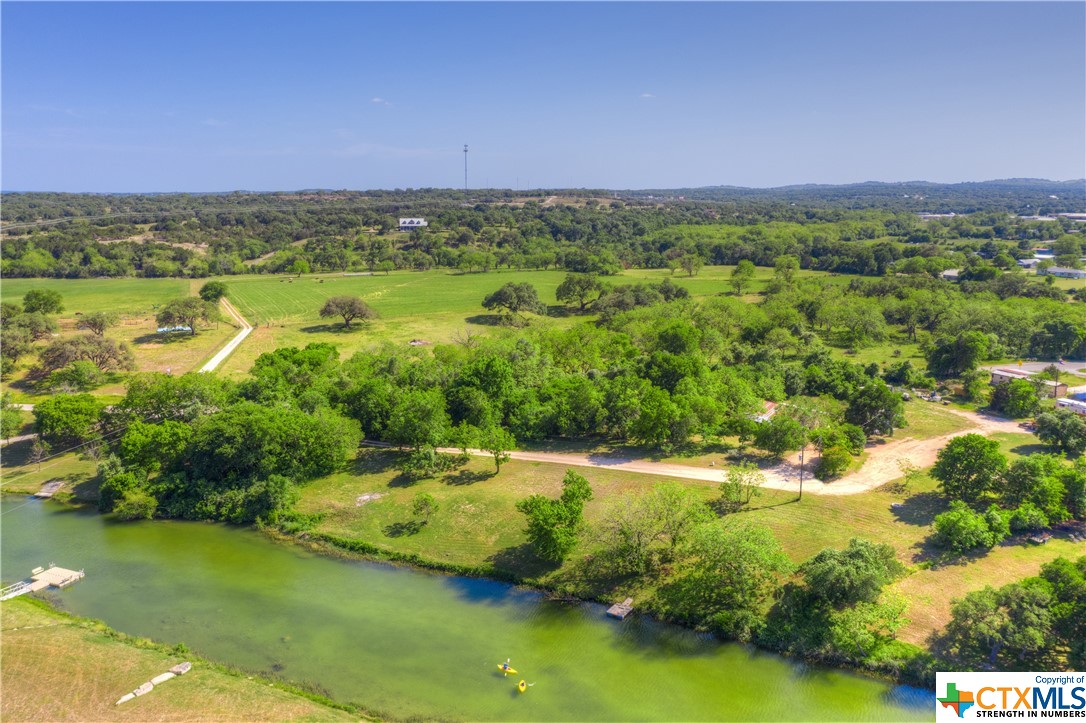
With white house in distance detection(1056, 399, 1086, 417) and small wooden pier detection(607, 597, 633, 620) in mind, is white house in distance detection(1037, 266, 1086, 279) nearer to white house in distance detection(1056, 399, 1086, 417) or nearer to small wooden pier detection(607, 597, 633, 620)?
white house in distance detection(1056, 399, 1086, 417)

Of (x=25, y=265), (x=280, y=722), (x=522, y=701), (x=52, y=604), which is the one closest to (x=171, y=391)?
(x=52, y=604)

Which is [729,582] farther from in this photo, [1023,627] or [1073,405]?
[1073,405]

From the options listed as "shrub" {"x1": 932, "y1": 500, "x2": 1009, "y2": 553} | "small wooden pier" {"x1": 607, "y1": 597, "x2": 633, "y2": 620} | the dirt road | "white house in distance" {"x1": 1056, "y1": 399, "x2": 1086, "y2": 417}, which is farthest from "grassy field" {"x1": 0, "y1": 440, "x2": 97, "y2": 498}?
"white house in distance" {"x1": 1056, "y1": 399, "x2": 1086, "y2": 417}

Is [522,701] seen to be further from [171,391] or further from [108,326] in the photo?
[108,326]

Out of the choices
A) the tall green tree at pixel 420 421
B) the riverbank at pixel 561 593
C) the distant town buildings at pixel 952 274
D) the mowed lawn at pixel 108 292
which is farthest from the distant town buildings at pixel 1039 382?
the mowed lawn at pixel 108 292

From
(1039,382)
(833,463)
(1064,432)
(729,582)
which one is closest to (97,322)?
(729,582)

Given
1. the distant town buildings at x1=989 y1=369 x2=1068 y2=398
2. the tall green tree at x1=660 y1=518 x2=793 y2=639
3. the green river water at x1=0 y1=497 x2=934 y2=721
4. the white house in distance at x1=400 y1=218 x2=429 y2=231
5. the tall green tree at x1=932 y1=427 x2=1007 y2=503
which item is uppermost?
the white house in distance at x1=400 y1=218 x2=429 y2=231
